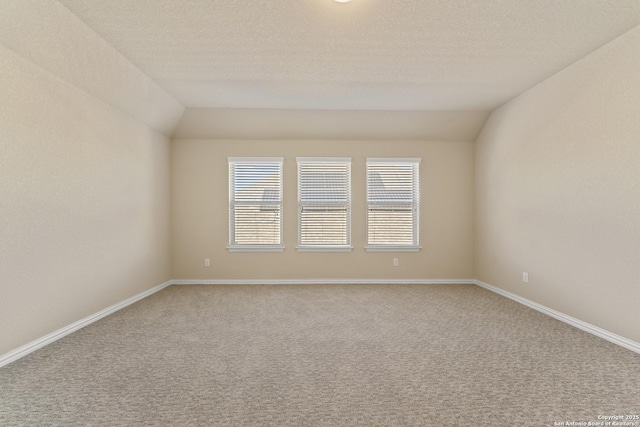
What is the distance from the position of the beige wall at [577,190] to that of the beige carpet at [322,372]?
0.46 meters

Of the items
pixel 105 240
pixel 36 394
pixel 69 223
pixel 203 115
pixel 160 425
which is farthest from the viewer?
pixel 203 115

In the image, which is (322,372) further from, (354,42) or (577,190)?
(577,190)

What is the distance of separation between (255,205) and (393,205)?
7.78 ft

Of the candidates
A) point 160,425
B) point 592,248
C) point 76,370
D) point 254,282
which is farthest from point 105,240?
point 592,248

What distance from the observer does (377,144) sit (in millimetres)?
5828

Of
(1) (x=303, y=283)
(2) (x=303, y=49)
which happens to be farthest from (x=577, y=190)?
(1) (x=303, y=283)

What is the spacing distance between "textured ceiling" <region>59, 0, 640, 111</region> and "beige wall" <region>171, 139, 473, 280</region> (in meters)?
1.33

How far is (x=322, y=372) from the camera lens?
250cm

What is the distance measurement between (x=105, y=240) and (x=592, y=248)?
525 centimetres

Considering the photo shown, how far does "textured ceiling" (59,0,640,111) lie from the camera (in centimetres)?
263

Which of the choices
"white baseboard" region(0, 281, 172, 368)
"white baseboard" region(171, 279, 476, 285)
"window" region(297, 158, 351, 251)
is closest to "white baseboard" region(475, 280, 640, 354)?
"white baseboard" region(171, 279, 476, 285)

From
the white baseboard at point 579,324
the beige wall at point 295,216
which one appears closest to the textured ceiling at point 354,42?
the beige wall at point 295,216

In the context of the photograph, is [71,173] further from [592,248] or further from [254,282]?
[592,248]

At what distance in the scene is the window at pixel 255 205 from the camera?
19.1 ft
